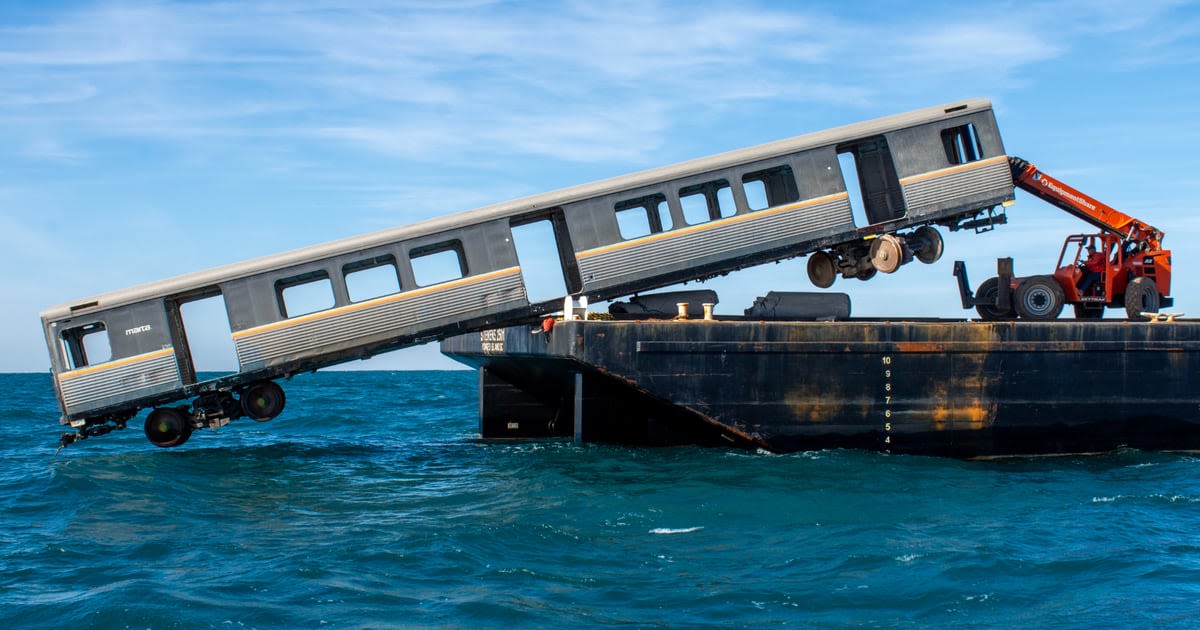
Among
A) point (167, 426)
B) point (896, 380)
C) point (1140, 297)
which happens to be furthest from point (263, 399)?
point (1140, 297)

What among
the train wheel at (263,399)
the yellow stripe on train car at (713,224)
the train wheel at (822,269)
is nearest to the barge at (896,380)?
the yellow stripe on train car at (713,224)

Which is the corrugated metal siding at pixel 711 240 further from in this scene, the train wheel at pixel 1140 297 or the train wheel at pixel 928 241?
the train wheel at pixel 1140 297

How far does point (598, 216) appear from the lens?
1686 cm

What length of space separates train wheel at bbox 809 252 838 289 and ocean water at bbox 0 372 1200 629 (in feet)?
12.0

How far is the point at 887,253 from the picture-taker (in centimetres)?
1736

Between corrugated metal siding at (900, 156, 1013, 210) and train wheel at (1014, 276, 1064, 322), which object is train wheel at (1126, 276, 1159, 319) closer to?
train wheel at (1014, 276, 1064, 322)

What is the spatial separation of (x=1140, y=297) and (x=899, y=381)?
5287 millimetres

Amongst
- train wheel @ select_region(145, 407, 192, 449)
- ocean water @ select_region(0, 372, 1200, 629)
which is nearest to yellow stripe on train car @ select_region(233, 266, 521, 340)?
train wheel @ select_region(145, 407, 192, 449)

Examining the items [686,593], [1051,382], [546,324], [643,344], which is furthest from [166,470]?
[1051,382]

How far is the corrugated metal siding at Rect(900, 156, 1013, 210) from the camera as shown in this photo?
17.4m

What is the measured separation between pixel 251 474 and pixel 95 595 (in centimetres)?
665

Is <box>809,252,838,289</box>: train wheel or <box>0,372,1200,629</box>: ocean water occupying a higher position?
<box>809,252,838,289</box>: train wheel

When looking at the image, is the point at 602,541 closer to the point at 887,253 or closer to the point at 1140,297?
the point at 887,253

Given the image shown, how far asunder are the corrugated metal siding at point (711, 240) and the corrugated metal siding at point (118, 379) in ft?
23.4
